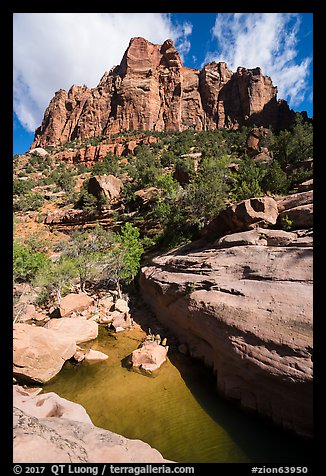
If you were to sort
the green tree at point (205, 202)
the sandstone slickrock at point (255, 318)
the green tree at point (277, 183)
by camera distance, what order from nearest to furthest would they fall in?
the sandstone slickrock at point (255, 318) < the green tree at point (205, 202) < the green tree at point (277, 183)

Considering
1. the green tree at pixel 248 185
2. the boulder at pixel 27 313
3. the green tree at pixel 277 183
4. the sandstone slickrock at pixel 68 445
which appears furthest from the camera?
the green tree at pixel 277 183

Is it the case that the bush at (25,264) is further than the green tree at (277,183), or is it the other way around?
the green tree at (277,183)

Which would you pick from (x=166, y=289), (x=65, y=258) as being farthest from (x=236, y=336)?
(x=65, y=258)

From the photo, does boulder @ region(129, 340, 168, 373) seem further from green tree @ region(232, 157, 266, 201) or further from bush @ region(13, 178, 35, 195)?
bush @ region(13, 178, 35, 195)

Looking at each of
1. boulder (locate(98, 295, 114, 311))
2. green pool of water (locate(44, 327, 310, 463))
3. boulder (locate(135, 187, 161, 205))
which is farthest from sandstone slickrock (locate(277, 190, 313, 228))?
boulder (locate(135, 187, 161, 205))

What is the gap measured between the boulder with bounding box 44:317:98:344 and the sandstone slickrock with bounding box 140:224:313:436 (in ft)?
13.0

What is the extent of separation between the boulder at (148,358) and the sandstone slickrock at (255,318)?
1.31 metres

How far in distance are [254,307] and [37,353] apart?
7.67 m

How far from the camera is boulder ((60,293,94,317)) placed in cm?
1155

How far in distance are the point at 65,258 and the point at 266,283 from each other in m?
13.3

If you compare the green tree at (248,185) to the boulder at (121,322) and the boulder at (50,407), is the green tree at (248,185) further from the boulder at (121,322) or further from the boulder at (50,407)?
the boulder at (50,407)

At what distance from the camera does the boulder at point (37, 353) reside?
7.06m

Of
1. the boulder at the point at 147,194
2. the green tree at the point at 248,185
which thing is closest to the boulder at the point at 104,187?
the boulder at the point at 147,194
